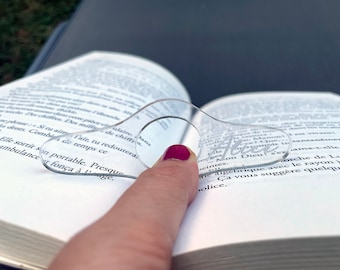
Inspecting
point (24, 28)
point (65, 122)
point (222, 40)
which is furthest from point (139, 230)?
point (24, 28)

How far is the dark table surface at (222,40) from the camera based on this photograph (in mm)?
671

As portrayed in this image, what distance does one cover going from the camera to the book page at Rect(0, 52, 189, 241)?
36 centimetres

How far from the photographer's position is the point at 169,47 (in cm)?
74

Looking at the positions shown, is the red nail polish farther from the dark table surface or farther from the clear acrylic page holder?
the dark table surface

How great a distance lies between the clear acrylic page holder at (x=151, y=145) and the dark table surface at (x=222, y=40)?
15cm

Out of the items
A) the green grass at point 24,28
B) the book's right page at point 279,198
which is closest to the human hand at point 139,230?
the book's right page at point 279,198

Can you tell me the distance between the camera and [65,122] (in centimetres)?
48

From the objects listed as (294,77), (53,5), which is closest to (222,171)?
(294,77)

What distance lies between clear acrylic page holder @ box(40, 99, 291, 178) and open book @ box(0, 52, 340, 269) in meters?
0.01

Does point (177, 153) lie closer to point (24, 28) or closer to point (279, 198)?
point (279, 198)

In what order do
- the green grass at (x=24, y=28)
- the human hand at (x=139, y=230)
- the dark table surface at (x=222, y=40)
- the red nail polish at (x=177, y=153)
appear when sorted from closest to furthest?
the human hand at (x=139, y=230), the red nail polish at (x=177, y=153), the dark table surface at (x=222, y=40), the green grass at (x=24, y=28)

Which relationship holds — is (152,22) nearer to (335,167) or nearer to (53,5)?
(335,167)

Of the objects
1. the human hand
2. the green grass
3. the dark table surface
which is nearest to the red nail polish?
the human hand

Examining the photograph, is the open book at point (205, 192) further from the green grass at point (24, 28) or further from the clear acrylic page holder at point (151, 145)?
the green grass at point (24, 28)
